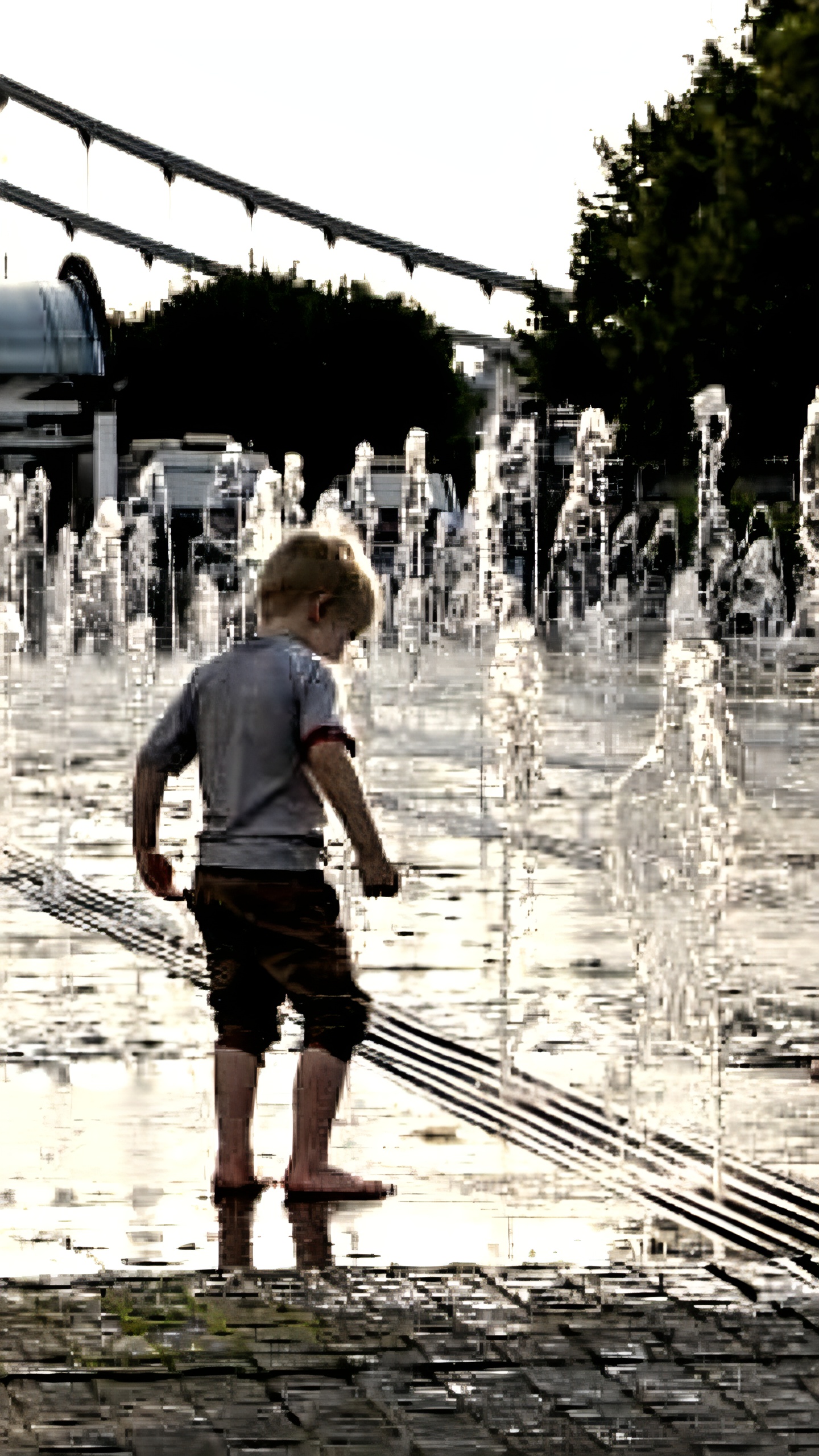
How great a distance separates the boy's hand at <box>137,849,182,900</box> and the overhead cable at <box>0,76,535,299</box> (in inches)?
4368

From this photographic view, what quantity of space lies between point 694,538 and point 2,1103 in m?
51.6

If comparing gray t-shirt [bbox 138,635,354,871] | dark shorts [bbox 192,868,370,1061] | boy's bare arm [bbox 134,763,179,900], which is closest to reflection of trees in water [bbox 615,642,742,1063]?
dark shorts [bbox 192,868,370,1061]

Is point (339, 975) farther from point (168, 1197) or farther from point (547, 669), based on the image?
point (547, 669)

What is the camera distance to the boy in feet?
26.8

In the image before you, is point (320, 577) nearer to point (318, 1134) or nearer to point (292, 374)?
point (318, 1134)

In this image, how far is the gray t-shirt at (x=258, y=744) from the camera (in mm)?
8211

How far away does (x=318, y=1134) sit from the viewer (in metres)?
8.10

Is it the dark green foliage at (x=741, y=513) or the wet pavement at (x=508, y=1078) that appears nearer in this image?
the wet pavement at (x=508, y=1078)

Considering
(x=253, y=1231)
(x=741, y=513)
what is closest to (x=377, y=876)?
(x=253, y=1231)

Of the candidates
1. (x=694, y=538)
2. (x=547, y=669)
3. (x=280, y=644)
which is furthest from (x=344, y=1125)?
(x=694, y=538)

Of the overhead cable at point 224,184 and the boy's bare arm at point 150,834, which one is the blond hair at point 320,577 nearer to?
the boy's bare arm at point 150,834

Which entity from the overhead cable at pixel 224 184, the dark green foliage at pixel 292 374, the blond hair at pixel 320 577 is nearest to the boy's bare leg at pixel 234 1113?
the blond hair at pixel 320 577

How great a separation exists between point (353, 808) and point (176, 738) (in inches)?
18.6

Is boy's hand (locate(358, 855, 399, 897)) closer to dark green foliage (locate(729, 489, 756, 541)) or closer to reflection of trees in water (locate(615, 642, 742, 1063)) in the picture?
reflection of trees in water (locate(615, 642, 742, 1063))
